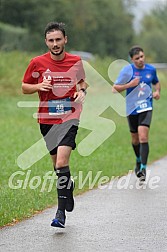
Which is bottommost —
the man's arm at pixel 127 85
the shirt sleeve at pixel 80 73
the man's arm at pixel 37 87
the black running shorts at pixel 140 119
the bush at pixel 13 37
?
the black running shorts at pixel 140 119

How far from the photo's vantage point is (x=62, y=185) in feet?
27.4

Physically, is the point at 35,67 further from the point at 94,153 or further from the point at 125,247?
the point at 94,153

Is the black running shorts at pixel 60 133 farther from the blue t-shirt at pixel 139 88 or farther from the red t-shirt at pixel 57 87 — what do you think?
the blue t-shirt at pixel 139 88

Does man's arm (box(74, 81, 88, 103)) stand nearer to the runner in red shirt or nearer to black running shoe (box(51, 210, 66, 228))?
the runner in red shirt

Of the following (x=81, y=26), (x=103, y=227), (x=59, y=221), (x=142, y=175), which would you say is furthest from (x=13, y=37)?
(x=59, y=221)

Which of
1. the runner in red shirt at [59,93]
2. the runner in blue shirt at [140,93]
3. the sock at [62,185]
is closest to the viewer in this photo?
the sock at [62,185]

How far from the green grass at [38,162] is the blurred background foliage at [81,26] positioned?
1963cm

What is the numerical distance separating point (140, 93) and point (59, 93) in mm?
4236

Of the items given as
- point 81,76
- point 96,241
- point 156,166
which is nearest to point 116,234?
point 96,241

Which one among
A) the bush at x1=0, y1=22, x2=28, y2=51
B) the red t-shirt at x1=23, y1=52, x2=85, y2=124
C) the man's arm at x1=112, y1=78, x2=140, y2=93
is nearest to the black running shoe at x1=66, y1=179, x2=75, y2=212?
the red t-shirt at x1=23, y1=52, x2=85, y2=124

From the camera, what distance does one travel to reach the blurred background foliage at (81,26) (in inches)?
2372

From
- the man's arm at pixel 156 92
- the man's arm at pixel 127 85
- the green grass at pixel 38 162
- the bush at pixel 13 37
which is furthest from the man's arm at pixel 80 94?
the bush at pixel 13 37

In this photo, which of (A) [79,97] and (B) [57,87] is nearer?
(A) [79,97]

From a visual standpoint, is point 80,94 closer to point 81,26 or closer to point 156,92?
point 156,92
